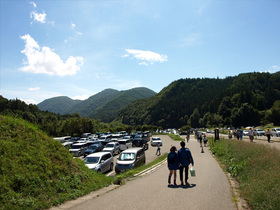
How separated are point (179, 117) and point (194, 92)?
3975 cm

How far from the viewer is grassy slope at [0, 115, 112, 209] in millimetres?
6215

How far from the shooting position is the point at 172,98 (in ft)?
601

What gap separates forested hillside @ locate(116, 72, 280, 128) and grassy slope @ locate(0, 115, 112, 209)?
268 feet

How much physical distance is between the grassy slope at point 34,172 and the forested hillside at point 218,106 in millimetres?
81599

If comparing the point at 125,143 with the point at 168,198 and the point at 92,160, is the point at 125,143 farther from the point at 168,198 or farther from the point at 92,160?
the point at 168,198

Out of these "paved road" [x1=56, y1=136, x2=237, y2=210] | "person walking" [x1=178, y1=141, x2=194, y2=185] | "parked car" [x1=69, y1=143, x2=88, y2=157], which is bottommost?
"parked car" [x1=69, y1=143, x2=88, y2=157]

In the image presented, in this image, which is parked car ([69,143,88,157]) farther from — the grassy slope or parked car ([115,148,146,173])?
the grassy slope

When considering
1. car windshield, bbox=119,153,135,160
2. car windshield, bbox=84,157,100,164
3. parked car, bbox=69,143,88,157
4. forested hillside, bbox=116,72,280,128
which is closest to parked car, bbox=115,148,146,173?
car windshield, bbox=119,153,135,160

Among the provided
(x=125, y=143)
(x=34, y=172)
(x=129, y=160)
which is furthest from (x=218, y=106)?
(x=34, y=172)

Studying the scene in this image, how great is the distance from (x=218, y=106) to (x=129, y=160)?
398ft

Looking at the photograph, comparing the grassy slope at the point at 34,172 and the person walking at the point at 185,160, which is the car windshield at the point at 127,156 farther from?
the person walking at the point at 185,160

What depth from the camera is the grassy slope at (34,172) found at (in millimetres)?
6215

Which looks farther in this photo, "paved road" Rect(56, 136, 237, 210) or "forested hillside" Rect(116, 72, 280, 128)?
"forested hillside" Rect(116, 72, 280, 128)

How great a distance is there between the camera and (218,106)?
12569 cm
